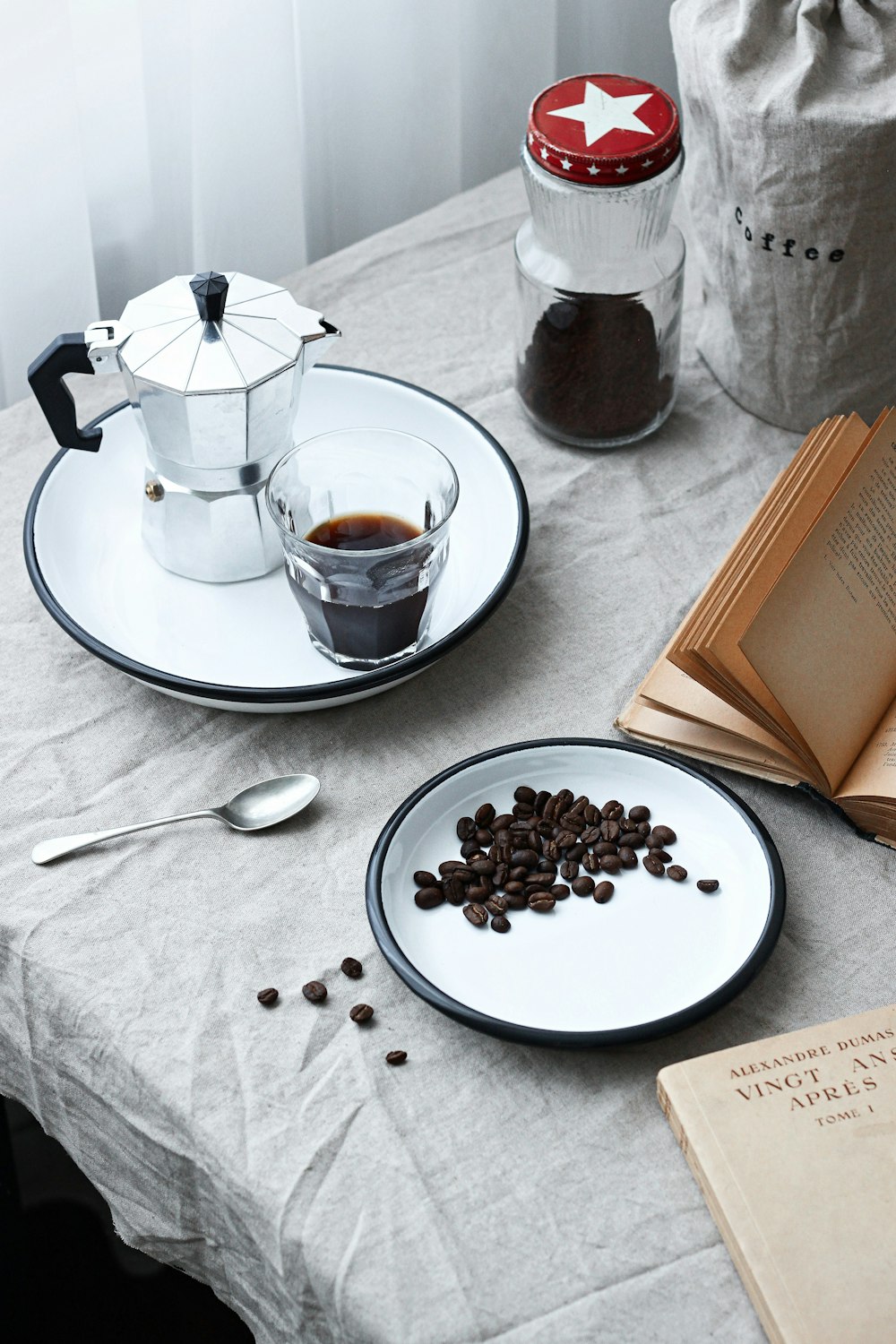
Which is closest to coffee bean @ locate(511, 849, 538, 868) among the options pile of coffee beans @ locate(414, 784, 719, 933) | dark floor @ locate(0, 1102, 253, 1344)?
pile of coffee beans @ locate(414, 784, 719, 933)

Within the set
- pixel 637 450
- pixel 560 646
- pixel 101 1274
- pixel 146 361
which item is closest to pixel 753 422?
pixel 637 450

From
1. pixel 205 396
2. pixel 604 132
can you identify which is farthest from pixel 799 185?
pixel 205 396

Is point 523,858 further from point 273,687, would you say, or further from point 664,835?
point 273,687

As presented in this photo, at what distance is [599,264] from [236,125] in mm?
464

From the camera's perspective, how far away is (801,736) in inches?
28.4

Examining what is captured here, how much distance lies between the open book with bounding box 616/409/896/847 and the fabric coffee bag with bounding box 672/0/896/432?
0.16 metres

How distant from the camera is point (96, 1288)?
119 centimetres

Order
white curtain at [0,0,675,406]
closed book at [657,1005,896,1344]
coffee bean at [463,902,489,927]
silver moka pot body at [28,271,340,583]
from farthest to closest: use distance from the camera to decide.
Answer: white curtain at [0,0,675,406]
silver moka pot body at [28,271,340,583]
coffee bean at [463,902,489,927]
closed book at [657,1005,896,1344]

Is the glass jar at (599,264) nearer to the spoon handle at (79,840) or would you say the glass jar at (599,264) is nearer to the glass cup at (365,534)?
the glass cup at (365,534)

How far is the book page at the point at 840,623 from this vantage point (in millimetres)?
715

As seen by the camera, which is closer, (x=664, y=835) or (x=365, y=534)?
(x=664, y=835)

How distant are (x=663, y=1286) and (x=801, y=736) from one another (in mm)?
304

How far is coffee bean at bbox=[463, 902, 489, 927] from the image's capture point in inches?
27.1

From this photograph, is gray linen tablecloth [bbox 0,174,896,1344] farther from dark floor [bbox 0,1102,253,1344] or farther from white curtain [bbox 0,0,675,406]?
dark floor [bbox 0,1102,253,1344]
